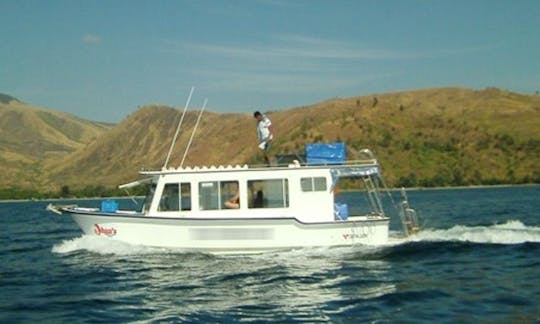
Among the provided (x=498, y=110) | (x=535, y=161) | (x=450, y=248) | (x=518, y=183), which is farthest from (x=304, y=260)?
(x=498, y=110)

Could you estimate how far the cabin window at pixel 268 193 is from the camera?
21.4 meters

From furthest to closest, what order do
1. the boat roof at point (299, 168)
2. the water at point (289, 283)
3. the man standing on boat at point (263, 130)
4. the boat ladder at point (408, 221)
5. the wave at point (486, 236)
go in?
the wave at point (486, 236) → the boat ladder at point (408, 221) → the man standing on boat at point (263, 130) → the boat roof at point (299, 168) → the water at point (289, 283)

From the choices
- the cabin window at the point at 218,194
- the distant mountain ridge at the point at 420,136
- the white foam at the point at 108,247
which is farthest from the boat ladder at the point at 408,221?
the distant mountain ridge at the point at 420,136

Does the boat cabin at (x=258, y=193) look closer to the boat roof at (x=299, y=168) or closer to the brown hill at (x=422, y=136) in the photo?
the boat roof at (x=299, y=168)

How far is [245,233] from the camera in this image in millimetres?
20938

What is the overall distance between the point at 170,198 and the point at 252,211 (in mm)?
2577

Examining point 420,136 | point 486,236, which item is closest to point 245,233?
point 486,236

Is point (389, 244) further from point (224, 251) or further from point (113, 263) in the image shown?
point (113, 263)

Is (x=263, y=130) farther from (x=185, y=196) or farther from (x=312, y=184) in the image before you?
(x=185, y=196)

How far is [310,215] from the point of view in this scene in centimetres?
2139

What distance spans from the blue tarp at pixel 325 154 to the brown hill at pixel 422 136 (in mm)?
80445

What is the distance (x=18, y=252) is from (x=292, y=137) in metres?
118

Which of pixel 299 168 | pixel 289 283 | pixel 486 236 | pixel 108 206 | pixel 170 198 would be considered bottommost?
pixel 289 283

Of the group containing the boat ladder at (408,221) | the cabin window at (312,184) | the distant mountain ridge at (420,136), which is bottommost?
the boat ladder at (408,221)
